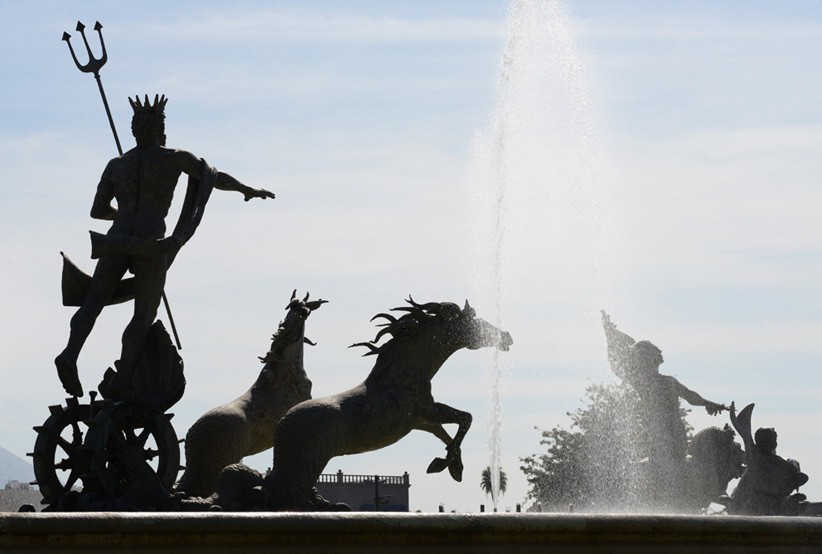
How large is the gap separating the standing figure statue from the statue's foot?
5284 mm

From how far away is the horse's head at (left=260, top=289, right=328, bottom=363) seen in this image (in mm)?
12492

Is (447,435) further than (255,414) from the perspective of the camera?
No

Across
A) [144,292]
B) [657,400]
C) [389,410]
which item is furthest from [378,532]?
[657,400]

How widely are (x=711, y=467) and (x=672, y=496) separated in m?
0.47

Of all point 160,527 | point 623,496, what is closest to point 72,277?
point 160,527

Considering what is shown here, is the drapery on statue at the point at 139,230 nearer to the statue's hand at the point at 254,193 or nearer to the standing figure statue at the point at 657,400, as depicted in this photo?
the statue's hand at the point at 254,193

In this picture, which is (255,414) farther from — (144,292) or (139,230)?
(139,230)

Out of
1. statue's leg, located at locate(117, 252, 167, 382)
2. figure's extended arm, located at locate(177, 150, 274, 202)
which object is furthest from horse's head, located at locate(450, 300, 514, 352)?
statue's leg, located at locate(117, 252, 167, 382)

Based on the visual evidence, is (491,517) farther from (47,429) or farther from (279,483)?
(47,429)

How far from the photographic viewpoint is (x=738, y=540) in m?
10.5

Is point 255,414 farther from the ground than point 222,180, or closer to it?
closer to it

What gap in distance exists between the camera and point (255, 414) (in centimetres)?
1233

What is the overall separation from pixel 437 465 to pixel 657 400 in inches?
127

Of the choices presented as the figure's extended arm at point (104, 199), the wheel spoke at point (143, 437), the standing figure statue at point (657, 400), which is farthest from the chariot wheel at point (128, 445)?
the standing figure statue at point (657, 400)
